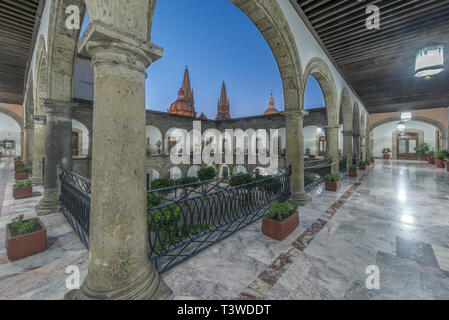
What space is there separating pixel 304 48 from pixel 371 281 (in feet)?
16.7

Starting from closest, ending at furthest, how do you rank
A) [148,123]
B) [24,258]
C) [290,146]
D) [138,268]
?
[138,268] < [24,258] < [290,146] < [148,123]

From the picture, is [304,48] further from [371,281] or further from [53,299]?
[53,299]

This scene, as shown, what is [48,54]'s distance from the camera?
3.87m

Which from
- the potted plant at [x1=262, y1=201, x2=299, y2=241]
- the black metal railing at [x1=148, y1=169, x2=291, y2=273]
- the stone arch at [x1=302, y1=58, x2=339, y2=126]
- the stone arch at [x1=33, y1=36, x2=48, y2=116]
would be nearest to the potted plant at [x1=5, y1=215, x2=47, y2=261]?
the black metal railing at [x1=148, y1=169, x2=291, y2=273]

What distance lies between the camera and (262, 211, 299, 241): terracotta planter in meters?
2.86

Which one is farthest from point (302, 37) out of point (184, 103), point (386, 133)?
point (184, 103)

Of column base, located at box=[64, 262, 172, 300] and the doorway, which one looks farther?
the doorway

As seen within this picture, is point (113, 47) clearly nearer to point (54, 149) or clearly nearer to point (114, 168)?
point (114, 168)

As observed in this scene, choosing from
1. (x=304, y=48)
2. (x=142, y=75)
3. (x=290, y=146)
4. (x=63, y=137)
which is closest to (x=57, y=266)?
(x=142, y=75)

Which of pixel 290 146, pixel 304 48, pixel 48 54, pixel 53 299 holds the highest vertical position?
pixel 304 48

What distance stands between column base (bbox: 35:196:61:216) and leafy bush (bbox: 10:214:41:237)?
1.60m

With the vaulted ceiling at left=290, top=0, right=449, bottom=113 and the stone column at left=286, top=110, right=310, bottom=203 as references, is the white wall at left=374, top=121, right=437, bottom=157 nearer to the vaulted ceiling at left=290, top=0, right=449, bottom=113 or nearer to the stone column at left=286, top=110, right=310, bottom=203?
the vaulted ceiling at left=290, top=0, right=449, bottom=113

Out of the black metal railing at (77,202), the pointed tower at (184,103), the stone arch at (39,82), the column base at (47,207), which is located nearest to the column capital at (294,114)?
the black metal railing at (77,202)

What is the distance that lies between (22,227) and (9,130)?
25049 mm
